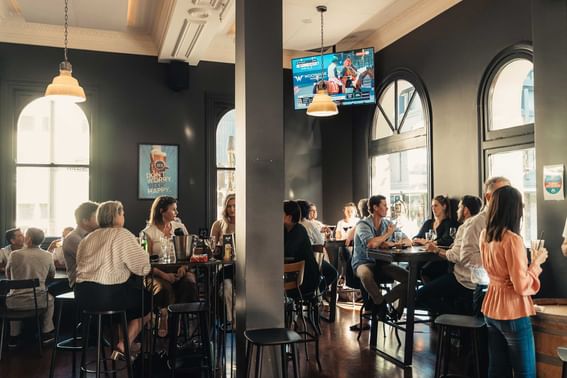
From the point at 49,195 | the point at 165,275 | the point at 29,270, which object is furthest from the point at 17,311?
the point at 49,195

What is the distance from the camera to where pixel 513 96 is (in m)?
5.17

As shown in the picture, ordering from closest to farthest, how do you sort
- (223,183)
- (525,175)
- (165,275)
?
(165,275), (525,175), (223,183)

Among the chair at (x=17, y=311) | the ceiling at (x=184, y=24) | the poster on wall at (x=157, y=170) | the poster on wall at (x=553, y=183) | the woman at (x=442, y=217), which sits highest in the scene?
the ceiling at (x=184, y=24)

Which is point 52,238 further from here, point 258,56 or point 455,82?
point 455,82

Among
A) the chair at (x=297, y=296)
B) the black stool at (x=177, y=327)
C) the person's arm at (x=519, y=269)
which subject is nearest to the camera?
the person's arm at (x=519, y=269)

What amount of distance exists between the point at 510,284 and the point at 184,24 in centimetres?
458

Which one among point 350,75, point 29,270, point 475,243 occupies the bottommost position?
point 29,270

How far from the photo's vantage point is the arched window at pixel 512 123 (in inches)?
194

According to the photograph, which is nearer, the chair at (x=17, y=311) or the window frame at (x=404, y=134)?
the chair at (x=17, y=311)

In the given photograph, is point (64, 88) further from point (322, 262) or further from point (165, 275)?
point (322, 262)

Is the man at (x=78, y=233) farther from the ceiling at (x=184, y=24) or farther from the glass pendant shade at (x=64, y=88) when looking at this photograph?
the ceiling at (x=184, y=24)

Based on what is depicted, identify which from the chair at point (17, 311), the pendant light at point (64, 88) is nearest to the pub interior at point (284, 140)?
the chair at point (17, 311)

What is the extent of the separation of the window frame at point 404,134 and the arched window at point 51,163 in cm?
426

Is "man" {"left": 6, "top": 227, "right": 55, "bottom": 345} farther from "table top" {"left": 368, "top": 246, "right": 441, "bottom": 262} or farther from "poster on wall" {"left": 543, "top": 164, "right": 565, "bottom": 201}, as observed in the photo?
"poster on wall" {"left": 543, "top": 164, "right": 565, "bottom": 201}
